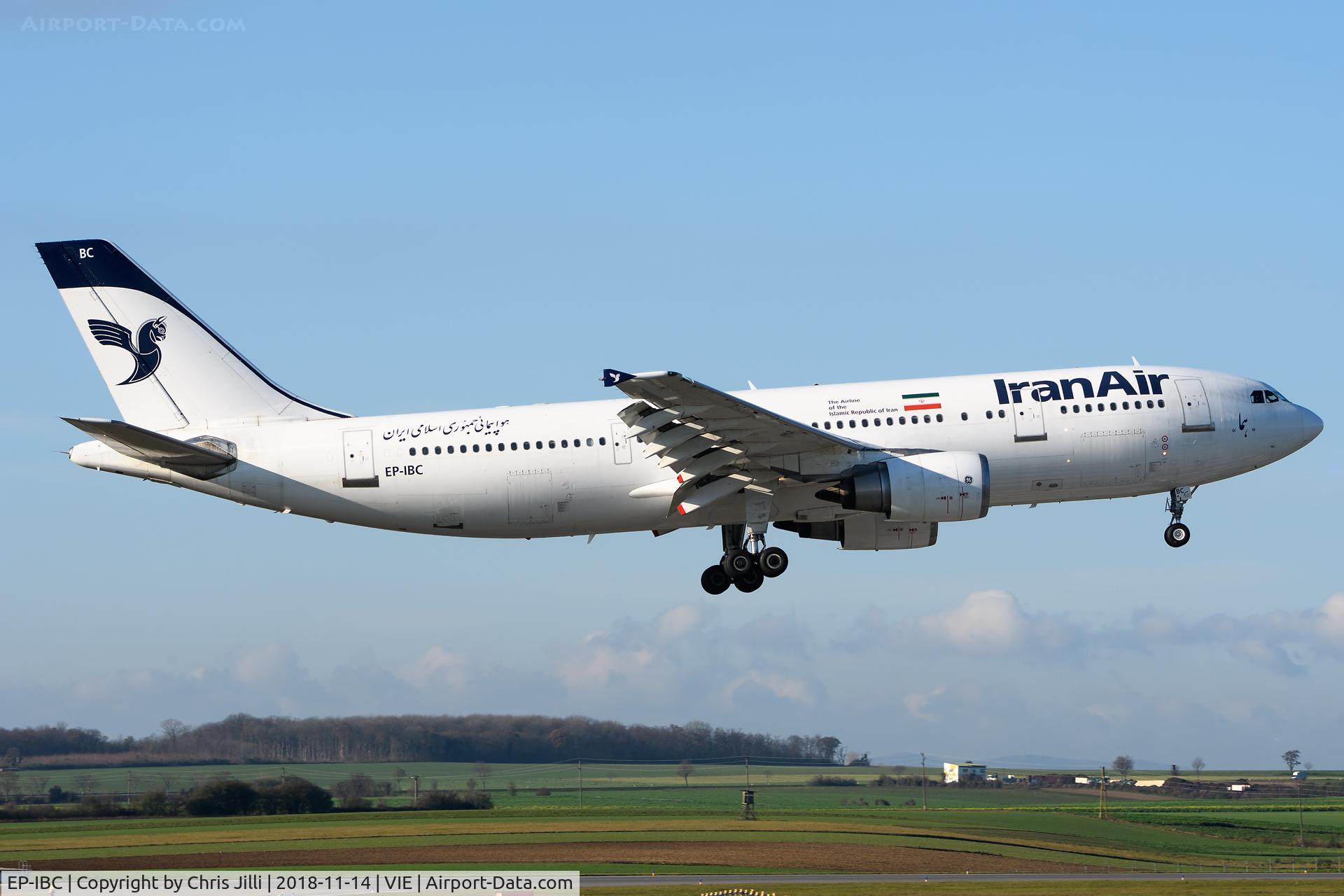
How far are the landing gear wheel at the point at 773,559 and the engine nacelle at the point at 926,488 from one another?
10.4 ft

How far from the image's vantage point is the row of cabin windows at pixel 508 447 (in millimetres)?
42375

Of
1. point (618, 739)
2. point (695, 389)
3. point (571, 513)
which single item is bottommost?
point (618, 739)

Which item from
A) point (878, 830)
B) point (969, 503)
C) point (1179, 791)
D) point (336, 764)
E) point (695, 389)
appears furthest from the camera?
point (1179, 791)

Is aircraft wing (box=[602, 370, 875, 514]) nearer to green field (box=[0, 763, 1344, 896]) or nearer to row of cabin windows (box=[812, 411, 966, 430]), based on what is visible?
row of cabin windows (box=[812, 411, 966, 430])

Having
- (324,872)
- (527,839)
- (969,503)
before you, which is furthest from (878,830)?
(324,872)

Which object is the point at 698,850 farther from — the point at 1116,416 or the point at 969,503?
the point at 1116,416

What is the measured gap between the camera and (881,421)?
141 ft

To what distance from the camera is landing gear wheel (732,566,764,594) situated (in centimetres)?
4466

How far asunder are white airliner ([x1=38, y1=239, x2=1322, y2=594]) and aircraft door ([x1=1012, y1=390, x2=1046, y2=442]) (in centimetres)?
4

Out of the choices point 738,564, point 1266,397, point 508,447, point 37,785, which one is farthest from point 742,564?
point 37,785

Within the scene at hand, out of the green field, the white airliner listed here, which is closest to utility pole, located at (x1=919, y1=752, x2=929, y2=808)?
the green field

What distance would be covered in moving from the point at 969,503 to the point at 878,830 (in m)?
16.5

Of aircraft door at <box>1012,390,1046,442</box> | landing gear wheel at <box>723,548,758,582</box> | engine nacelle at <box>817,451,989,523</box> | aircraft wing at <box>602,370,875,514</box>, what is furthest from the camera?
landing gear wheel at <box>723,548,758,582</box>

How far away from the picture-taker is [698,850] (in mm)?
46688
